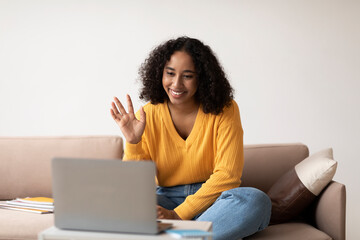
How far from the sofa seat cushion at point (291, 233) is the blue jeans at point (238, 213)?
48mm

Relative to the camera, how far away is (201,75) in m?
2.56

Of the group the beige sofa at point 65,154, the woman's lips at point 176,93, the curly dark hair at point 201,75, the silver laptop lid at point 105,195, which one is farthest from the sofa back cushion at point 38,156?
the silver laptop lid at point 105,195

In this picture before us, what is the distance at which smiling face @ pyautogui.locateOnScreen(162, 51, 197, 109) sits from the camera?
8.22ft

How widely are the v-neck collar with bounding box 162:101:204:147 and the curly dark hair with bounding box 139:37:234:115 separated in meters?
0.05

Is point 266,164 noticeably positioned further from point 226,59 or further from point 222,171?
point 226,59

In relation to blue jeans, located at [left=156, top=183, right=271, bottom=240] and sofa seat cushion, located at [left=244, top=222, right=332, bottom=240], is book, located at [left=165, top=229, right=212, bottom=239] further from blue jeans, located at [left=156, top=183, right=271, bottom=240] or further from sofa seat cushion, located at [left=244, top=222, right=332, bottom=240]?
sofa seat cushion, located at [left=244, top=222, right=332, bottom=240]

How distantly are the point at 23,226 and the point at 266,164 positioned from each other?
50.4 inches

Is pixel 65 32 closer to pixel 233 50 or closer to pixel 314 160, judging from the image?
pixel 233 50

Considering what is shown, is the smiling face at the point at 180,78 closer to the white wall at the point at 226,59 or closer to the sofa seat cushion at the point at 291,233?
the sofa seat cushion at the point at 291,233

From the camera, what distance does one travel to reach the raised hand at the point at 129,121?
94.0 inches

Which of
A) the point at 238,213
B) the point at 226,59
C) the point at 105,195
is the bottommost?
the point at 238,213

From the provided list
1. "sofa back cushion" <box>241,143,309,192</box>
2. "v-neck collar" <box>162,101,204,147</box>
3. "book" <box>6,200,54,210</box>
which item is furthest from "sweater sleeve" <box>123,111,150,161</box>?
"sofa back cushion" <box>241,143,309,192</box>

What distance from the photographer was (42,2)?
377 cm

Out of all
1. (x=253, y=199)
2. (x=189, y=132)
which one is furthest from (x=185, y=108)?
(x=253, y=199)
